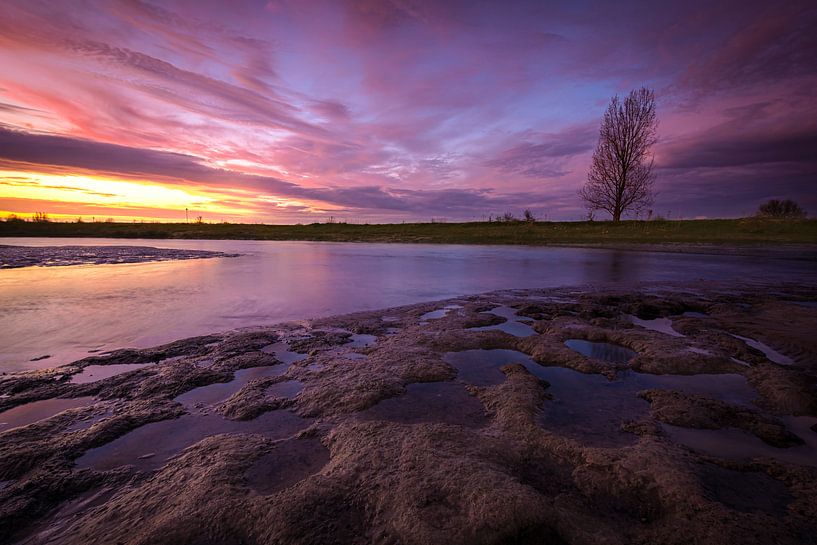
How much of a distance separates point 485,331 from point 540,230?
29.2 metres

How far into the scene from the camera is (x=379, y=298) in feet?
24.7

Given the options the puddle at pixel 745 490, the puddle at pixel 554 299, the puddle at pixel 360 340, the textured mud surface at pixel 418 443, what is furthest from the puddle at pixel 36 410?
the puddle at pixel 554 299

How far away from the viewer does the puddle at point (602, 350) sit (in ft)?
12.7

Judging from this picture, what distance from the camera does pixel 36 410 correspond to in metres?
2.74

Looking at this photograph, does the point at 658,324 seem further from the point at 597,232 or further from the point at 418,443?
the point at 597,232

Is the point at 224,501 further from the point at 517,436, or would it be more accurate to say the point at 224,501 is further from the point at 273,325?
the point at 273,325

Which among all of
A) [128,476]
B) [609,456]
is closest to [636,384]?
[609,456]

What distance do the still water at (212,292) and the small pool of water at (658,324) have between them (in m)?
3.48

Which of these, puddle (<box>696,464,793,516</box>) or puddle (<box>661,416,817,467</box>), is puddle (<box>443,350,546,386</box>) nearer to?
puddle (<box>661,416,817,467</box>)

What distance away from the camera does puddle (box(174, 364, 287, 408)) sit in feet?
9.55

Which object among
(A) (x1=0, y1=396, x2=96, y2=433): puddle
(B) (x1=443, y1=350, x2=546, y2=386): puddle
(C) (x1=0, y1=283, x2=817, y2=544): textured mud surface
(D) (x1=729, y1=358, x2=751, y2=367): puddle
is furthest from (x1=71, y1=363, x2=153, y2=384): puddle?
(D) (x1=729, y1=358, x2=751, y2=367): puddle

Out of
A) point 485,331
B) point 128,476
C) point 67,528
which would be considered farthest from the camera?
A: point 485,331

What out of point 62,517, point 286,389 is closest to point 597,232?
point 286,389

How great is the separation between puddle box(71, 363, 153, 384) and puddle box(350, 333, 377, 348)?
2086mm
